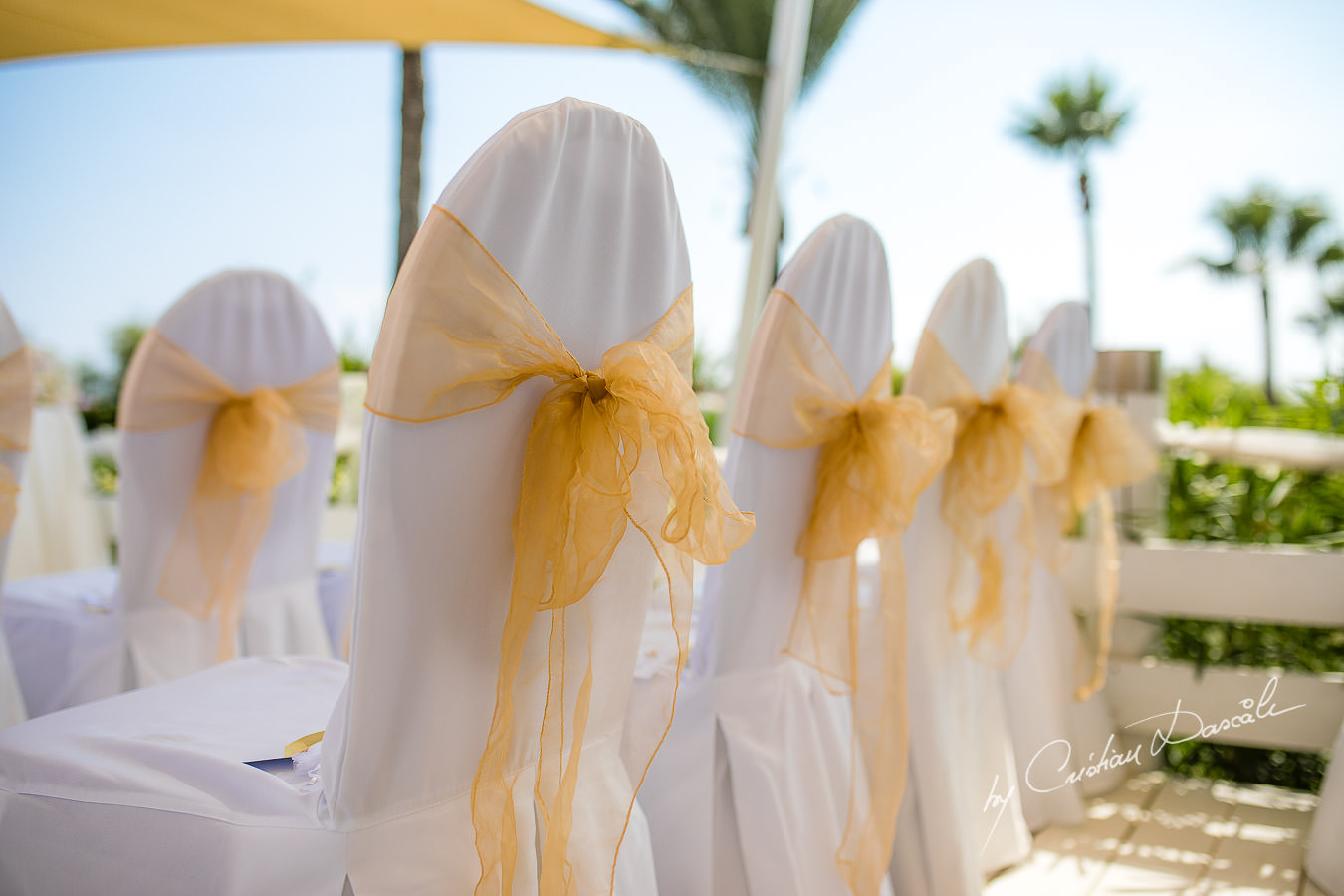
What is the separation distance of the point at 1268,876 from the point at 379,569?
1971 millimetres

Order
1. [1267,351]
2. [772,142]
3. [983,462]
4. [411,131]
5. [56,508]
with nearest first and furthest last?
[983,462] → [56,508] → [772,142] → [411,131] → [1267,351]

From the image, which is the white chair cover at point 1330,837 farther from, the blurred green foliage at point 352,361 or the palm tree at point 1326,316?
the palm tree at point 1326,316

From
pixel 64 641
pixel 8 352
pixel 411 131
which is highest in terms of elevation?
pixel 411 131

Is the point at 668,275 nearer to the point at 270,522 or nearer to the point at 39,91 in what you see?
the point at 270,522

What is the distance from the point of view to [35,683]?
1644 mm

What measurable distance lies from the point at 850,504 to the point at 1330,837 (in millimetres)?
1297

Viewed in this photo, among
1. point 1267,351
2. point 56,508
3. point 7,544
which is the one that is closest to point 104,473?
point 56,508

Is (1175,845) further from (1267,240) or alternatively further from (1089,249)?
(1267,240)

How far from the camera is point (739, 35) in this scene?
9.71 m

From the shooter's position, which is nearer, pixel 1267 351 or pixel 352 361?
pixel 352 361

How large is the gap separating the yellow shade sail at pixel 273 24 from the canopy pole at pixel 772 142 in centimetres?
60

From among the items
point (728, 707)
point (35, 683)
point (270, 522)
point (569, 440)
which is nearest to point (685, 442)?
point (569, 440)

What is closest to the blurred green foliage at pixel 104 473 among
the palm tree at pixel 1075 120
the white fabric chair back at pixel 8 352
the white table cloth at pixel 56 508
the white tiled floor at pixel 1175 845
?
the white table cloth at pixel 56 508

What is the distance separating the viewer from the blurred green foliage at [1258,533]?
252cm
